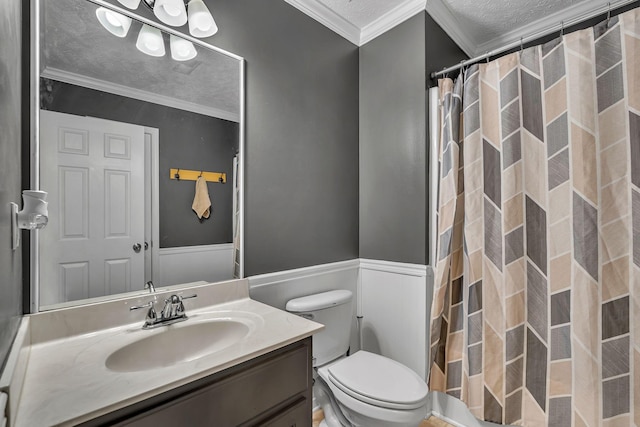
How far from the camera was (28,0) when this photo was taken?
0.96 m

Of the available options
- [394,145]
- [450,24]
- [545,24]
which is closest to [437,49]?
[450,24]

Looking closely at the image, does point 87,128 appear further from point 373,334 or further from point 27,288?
point 373,334

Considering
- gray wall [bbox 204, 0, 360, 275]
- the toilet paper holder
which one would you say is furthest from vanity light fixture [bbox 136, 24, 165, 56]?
the toilet paper holder

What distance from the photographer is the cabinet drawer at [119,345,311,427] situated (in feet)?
2.43

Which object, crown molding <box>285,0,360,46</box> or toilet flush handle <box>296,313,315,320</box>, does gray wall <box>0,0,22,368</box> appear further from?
crown molding <box>285,0,360,46</box>

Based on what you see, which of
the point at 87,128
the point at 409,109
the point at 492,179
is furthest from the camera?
the point at 409,109

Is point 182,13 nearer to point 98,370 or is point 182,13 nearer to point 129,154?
point 129,154

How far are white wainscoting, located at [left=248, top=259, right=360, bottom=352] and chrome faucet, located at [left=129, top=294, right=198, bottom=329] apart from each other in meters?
0.37

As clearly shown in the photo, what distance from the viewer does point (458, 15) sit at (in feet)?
6.17

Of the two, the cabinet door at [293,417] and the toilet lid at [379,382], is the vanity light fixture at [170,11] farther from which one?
the toilet lid at [379,382]

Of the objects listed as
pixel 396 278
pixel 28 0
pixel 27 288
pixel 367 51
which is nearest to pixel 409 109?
pixel 367 51

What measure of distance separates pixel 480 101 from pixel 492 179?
0.42 m

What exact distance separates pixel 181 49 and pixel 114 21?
25 cm

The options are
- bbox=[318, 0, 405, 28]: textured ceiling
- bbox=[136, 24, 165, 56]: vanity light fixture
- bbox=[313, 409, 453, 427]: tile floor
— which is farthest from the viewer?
bbox=[318, 0, 405, 28]: textured ceiling
